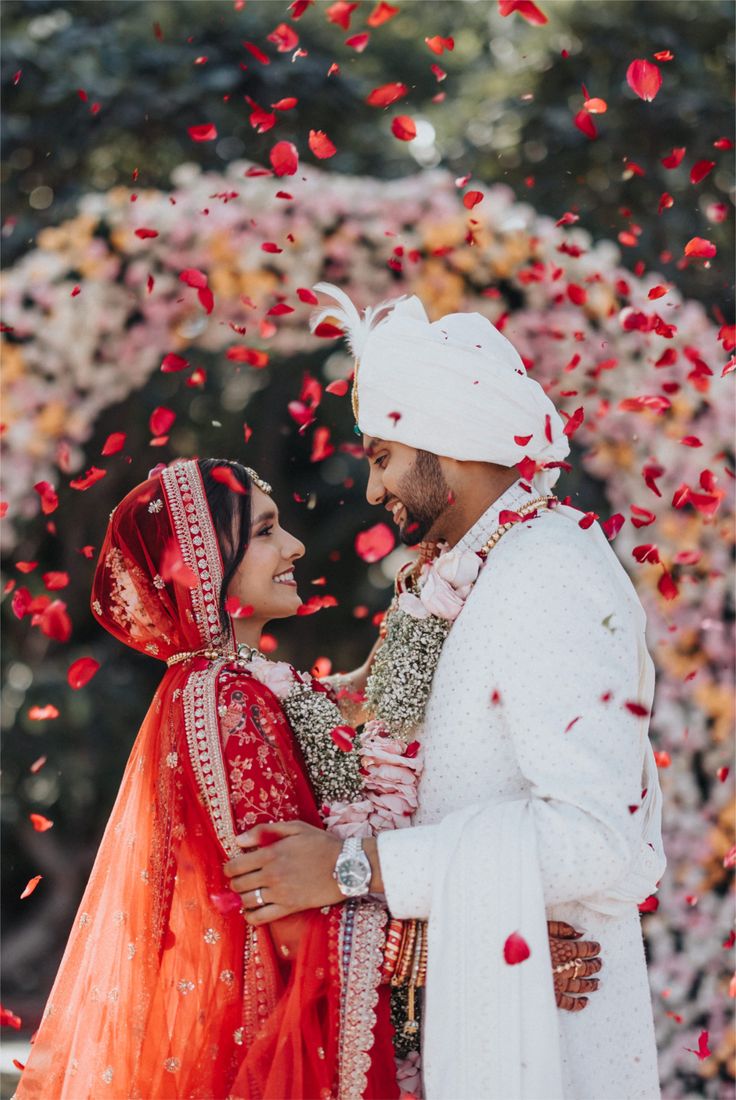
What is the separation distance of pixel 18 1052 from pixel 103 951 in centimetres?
350

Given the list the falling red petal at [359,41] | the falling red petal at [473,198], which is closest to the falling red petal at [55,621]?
the falling red petal at [473,198]

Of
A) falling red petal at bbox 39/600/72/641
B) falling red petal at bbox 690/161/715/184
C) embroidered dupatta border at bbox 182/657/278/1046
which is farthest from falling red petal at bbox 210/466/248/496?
falling red petal at bbox 690/161/715/184

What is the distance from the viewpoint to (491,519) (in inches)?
128

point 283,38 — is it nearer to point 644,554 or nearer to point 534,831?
point 644,554

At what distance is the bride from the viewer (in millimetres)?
2855

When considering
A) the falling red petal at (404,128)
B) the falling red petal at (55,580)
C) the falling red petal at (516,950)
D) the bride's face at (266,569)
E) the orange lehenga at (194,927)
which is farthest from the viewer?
the falling red petal at (404,128)

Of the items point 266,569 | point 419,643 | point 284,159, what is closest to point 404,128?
point 284,159

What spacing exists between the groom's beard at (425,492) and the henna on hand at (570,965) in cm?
96

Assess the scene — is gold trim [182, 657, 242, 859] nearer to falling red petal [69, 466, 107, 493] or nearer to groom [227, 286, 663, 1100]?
groom [227, 286, 663, 1100]

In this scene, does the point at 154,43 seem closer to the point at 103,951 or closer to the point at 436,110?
the point at 436,110

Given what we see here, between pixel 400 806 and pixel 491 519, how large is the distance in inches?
26.9

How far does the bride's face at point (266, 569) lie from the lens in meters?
3.38

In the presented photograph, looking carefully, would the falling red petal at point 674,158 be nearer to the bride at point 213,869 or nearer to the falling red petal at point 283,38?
the falling red petal at point 283,38

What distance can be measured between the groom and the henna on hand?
0.06 m
